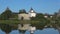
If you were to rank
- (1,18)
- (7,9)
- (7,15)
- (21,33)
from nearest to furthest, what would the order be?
(21,33) → (1,18) → (7,15) → (7,9)

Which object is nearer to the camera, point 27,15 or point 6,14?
point 6,14

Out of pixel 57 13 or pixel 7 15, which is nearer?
pixel 7 15

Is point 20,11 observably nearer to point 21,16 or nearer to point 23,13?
point 23,13

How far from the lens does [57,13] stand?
29.2 metres

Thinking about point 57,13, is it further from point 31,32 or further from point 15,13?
point 31,32

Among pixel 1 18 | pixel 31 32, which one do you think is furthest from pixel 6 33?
pixel 1 18

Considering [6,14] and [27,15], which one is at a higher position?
[6,14]

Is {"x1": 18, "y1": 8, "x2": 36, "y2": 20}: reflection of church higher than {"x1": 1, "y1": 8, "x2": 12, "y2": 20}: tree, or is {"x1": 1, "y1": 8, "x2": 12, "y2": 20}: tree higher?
{"x1": 1, "y1": 8, "x2": 12, "y2": 20}: tree

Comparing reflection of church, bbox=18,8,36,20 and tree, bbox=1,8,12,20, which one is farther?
reflection of church, bbox=18,8,36,20

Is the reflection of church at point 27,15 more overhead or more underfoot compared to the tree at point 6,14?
more underfoot

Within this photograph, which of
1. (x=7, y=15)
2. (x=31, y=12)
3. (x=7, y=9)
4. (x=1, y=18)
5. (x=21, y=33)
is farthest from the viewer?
(x=31, y=12)

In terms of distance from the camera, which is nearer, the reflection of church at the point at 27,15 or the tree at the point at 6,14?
the tree at the point at 6,14

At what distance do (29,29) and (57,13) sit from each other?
15.5 m

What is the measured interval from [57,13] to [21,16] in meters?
6.01
